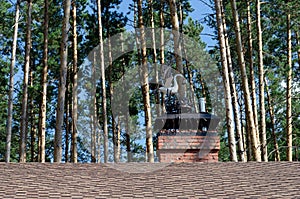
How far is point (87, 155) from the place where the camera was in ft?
85.0

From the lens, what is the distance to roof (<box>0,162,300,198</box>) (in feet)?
19.4

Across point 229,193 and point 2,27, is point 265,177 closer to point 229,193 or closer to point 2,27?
point 229,193

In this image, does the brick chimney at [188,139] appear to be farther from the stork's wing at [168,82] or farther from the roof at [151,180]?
the stork's wing at [168,82]

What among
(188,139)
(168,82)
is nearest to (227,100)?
(168,82)

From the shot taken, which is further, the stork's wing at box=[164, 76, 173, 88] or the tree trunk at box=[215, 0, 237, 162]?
the tree trunk at box=[215, 0, 237, 162]

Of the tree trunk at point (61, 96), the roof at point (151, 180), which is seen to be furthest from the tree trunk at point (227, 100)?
the tree trunk at point (61, 96)

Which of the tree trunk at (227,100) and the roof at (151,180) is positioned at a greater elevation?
the tree trunk at (227,100)

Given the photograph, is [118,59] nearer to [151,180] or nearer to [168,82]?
[168,82]

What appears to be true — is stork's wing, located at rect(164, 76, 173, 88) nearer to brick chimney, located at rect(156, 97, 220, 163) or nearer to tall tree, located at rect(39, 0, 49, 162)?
brick chimney, located at rect(156, 97, 220, 163)

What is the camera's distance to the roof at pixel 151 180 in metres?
5.92

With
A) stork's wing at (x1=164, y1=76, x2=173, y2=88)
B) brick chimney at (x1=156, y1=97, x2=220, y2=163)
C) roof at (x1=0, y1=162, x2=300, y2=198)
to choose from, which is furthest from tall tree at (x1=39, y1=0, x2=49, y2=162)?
roof at (x1=0, y1=162, x2=300, y2=198)

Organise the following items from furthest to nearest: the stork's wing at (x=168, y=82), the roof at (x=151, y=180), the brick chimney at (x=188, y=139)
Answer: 1. the stork's wing at (x=168, y=82)
2. the brick chimney at (x=188, y=139)
3. the roof at (x=151, y=180)

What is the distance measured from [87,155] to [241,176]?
19.9 metres

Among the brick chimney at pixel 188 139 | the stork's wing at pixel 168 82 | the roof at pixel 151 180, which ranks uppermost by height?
the stork's wing at pixel 168 82
